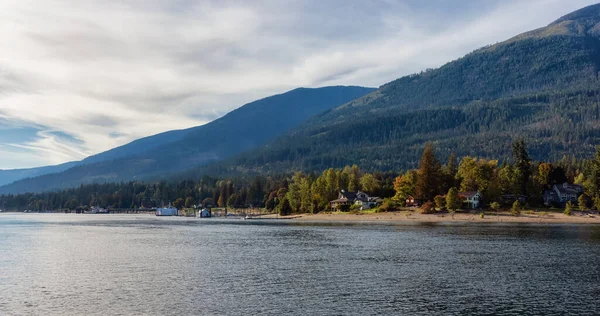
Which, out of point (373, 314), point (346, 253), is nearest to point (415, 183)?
point (346, 253)

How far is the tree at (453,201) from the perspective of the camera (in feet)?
525

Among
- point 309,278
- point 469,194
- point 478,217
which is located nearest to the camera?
point 309,278

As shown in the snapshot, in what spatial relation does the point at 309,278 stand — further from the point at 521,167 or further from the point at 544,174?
the point at 544,174

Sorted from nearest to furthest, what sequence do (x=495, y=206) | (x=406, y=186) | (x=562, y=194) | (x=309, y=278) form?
(x=309, y=278) → (x=495, y=206) → (x=562, y=194) → (x=406, y=186)

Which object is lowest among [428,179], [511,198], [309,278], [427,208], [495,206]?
[309,278]

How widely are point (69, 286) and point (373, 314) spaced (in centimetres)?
3091

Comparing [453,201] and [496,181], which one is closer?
[453,201]

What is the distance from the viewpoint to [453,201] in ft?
527

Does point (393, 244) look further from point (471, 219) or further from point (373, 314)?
point (471, 219)

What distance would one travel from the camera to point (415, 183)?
18125 cm

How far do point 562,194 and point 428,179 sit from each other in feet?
137

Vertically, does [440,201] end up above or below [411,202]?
below

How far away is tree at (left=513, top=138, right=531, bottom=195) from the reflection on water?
75.7 meters

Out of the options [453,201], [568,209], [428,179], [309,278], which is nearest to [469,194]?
[453,201]
